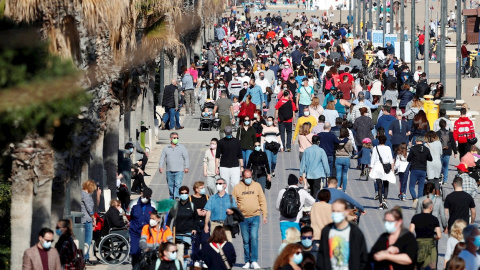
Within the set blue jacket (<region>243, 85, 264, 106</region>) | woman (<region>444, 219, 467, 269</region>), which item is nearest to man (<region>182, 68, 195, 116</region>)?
blue jacket (<region>243, 85, 264, 106</region>)

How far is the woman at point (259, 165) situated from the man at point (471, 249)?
340 inches

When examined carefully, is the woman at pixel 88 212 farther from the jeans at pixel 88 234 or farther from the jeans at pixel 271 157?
the jeans at pixel 271 157

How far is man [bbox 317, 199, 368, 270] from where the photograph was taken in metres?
12.6

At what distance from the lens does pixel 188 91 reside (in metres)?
41.5

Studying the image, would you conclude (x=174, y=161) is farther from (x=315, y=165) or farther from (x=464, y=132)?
(x=464, y=132)

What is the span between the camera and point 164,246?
51.6 ft

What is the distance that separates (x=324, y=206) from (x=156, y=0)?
34.1 ft

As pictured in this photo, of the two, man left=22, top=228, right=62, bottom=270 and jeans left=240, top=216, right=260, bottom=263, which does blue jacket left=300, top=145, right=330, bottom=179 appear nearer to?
jeans left=240, top=216, right=260, bottom=263

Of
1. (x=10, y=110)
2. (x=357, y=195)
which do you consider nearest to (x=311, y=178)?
(x=357, y=195)

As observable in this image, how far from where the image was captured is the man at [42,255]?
1581 centimetres

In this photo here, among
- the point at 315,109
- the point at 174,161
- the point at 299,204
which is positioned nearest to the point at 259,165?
the point at 174,161

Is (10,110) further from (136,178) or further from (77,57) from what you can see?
(136,178)

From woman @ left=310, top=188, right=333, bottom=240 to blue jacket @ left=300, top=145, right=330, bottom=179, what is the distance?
18.5 ft

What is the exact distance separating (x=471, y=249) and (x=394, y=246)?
101 inches
